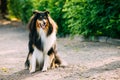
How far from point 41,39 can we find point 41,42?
70mm

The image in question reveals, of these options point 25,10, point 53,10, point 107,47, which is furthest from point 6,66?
point 25,10

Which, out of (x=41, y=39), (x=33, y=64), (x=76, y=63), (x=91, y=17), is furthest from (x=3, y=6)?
(x=41, y=39)

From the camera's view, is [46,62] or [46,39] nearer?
[46,39]

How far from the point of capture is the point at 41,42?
28.6ft

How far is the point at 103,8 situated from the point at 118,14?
0.65 meters

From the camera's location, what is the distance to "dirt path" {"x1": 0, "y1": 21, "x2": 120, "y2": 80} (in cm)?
834

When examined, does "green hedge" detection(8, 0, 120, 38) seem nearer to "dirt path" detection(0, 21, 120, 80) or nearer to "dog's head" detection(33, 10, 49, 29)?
"dirt path" detection(0, 21, 120, 80)

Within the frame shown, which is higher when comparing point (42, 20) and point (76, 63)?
point (42, 20)

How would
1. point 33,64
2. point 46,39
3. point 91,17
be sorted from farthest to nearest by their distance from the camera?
point 91,17 → point 33,64 → point 46,39

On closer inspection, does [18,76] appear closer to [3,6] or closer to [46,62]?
[46,62]

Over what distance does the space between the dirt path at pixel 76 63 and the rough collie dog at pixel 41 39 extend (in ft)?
1.02

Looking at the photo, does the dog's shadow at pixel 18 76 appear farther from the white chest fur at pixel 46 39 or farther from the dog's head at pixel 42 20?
the dog's head at pixel 42 20

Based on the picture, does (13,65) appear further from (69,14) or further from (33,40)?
(69,14)

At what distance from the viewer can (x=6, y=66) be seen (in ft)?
33.1
